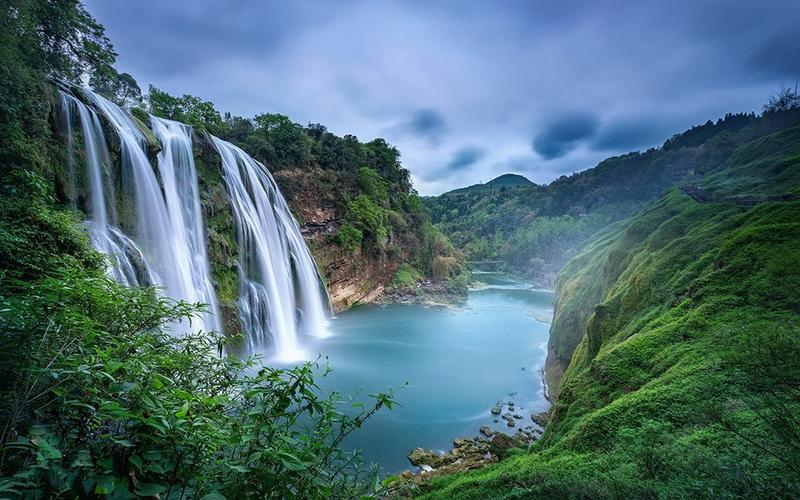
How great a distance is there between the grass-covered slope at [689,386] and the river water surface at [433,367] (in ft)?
12.5

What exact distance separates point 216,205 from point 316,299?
28.6ft

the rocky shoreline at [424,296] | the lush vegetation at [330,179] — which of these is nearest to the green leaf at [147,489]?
the lush vegetation at [330,179]

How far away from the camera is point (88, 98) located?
1198 centimetres

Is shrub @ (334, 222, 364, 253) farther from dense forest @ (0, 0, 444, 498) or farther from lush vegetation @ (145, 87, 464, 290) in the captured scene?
dense forest @ (0, 0, 444, 498)

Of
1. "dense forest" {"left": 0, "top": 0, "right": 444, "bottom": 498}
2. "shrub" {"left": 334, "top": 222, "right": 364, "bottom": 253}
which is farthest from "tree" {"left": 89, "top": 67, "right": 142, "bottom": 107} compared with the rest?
"shrub" {"left": 334, "top": 222, "right": 364, "bottom": 253}

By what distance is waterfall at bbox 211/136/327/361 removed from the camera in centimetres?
1683

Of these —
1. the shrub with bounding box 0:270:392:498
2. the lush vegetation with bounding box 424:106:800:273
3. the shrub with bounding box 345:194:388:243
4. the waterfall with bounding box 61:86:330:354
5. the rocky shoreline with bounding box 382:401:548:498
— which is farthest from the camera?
the lush vegetation with bounding box 424:106:800:273

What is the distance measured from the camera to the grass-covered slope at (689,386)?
2.80 metres

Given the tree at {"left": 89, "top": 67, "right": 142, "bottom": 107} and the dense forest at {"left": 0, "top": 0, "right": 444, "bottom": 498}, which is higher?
the tree at {"left": 89, "top": 67, "right": 142, "bottom": 107}

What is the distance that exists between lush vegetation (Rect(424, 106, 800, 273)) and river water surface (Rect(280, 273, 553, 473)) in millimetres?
32940

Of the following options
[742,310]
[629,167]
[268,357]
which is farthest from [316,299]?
[629,167]

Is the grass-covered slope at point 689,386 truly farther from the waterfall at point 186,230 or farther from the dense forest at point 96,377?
the waterfall at point 186,230

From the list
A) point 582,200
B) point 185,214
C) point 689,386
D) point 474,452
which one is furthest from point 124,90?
point 582,200

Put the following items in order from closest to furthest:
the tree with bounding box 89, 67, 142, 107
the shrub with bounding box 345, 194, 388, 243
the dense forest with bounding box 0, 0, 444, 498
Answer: the dense forest with bounding box 0, 0, 444, 498 < the tree with bounding box 89, 67, 142, 107 < the shrub with bounding box 345, 194, 388, 243
